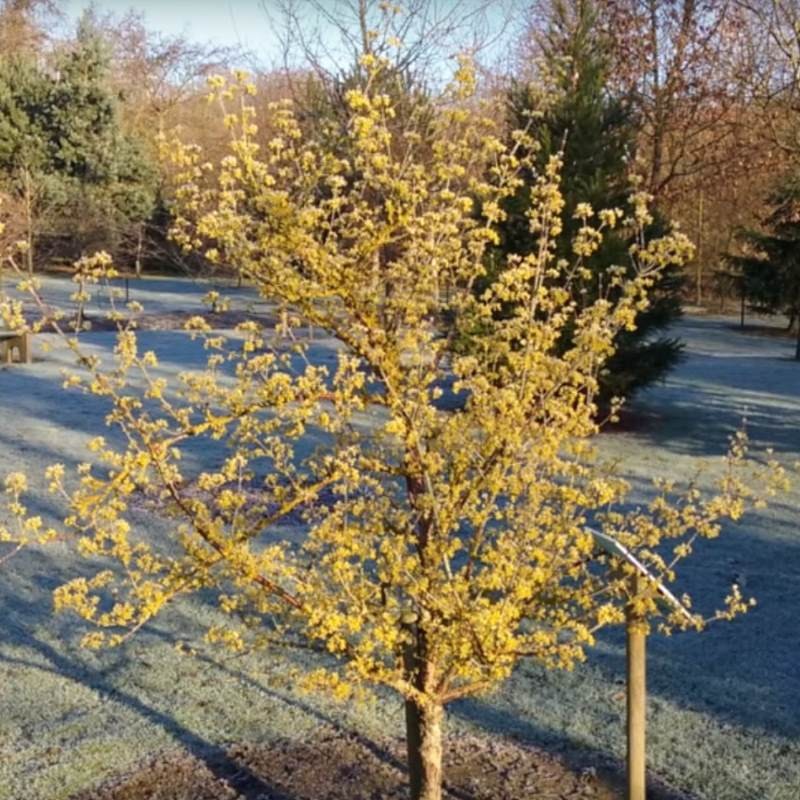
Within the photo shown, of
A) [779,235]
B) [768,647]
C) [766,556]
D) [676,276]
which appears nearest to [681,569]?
[766,556]

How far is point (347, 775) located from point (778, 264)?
17195 mm

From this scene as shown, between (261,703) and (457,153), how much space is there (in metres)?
2.46

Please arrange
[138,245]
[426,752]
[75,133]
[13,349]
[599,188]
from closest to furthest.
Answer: [426,752] < [599,188] < [13,349] < [138,245] < [75,133]

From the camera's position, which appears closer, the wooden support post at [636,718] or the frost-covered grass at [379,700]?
the wooden support post at [636,718]

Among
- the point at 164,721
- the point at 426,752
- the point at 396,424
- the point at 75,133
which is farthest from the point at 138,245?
the point at 396,424

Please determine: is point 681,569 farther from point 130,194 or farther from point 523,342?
point 130,194

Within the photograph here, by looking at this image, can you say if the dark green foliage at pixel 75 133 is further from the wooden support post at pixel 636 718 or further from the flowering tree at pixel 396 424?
the wooden support post at pixel 636 718

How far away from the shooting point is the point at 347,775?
11.0 feet

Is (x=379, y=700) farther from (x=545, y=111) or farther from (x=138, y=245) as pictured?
(x=138, y=245)

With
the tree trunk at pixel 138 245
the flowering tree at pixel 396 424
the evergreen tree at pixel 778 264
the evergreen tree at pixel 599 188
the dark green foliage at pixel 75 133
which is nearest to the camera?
the flowering tree at pixel 396 424

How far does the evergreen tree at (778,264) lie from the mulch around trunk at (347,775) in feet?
50.6

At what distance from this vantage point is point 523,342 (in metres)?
2.51

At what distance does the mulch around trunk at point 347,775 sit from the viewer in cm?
321

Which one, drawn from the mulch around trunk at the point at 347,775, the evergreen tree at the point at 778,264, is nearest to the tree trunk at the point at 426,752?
the mulch around trunk at the point at 347,775
